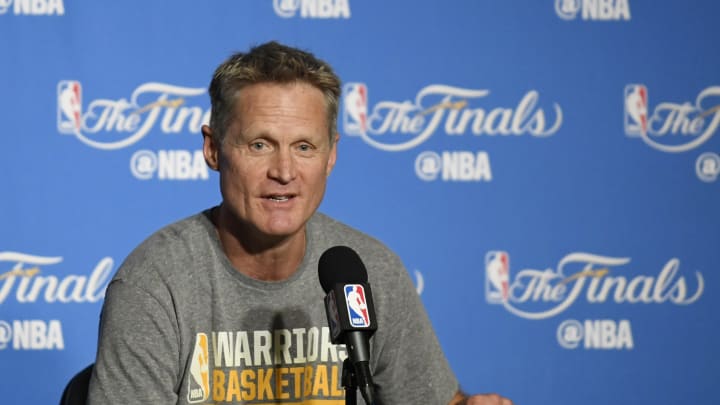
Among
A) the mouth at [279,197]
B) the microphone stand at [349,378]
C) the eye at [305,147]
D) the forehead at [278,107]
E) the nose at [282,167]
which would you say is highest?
the forehead at [278,107]

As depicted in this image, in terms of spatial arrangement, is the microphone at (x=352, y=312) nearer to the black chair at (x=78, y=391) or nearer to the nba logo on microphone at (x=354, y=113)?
the black chair at (x=78, y=391)

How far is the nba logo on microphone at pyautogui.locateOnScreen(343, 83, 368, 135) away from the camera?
3.10 metres

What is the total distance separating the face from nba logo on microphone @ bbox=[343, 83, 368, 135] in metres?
1.21

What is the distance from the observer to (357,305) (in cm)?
145

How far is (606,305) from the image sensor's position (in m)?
3.19

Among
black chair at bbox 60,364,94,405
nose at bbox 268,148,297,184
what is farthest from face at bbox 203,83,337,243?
black chair at bbox 60,364,94,405

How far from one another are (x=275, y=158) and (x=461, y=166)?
1.38m

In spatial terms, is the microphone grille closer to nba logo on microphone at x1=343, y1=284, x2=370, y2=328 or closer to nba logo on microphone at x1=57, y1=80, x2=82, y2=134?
nba logo on microphone at x1=343, y1=284, x2=370, y2=328

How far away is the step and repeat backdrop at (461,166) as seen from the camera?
3.00 m

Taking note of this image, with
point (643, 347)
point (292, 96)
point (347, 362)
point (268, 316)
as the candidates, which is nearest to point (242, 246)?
point (268, 316)

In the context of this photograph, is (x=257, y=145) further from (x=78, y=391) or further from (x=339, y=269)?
(x=78, y=391)

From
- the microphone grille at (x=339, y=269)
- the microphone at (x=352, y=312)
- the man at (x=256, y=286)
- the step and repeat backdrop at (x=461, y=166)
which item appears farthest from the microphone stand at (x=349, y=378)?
the step and repeat backdrop at (x=461, y=166)

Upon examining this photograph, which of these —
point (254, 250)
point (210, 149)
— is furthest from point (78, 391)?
point (210, 149)

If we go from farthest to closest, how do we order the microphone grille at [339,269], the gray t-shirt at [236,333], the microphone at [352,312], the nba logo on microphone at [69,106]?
the nba logo on microphone at [69,106] < the gray t-shirt at [236,333] < the microphone grille at [339,269] < the microphone at [352,312]
